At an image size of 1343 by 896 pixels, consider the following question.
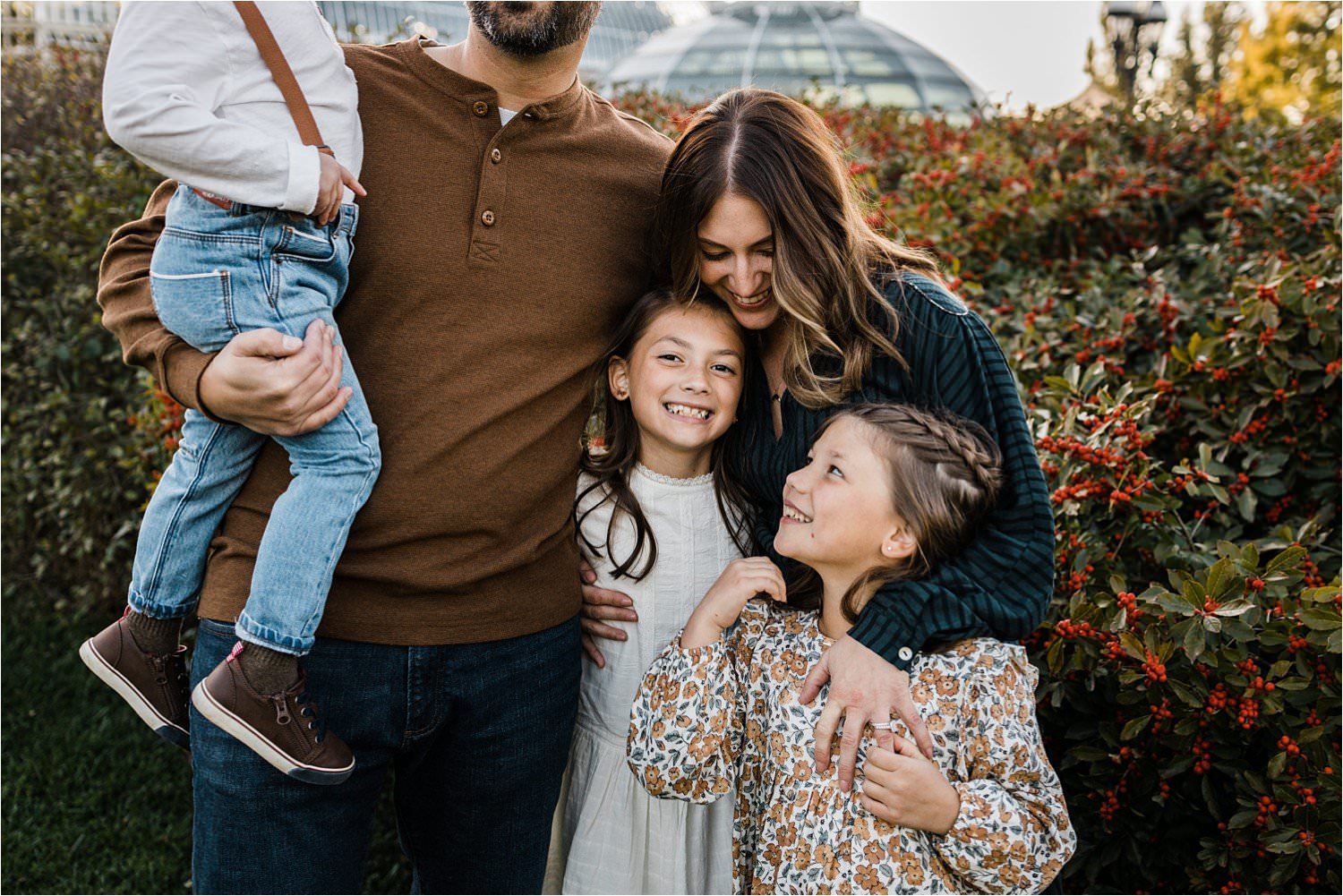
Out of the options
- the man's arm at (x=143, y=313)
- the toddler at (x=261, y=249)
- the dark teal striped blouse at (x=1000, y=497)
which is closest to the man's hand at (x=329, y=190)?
the toddler at (x=261, y=249)

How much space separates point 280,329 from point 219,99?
400mm

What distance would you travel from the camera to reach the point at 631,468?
2.42 metres

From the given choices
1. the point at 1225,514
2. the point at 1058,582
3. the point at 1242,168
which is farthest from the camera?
the point at 1242,168

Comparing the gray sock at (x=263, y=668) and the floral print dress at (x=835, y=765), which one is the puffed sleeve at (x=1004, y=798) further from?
the gray sock at (x=263, y=668)

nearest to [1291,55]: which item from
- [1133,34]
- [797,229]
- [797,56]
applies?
[1133,34]

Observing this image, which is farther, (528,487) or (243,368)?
(528,487)

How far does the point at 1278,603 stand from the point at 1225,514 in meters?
0.54

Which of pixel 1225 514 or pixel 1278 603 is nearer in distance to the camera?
pixel 1278 603

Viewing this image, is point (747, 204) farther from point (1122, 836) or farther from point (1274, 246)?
point (1274, 246)

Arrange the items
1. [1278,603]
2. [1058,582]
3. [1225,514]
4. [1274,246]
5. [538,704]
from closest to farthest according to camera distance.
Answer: [538,704] < [1278,603] < [1058,582] < [1225,514] < [1274,246]

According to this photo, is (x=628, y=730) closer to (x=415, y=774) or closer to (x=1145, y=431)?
(x=415, y=774)

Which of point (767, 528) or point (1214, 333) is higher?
point (1214, 333)

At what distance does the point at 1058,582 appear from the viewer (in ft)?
8.43

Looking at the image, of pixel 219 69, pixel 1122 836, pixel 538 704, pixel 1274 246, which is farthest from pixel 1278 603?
pixel 219 69
